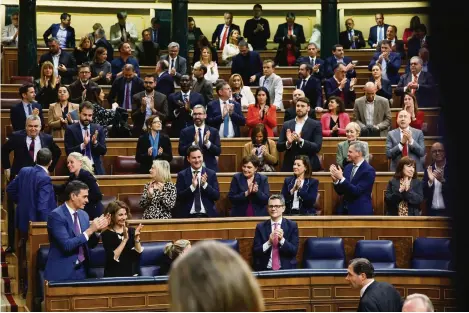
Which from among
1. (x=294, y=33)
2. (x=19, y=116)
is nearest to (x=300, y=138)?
(x=19, y=116)

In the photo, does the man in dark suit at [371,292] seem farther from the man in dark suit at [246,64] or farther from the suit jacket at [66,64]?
the suit jacket at [66,64]

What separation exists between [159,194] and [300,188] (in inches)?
48.8

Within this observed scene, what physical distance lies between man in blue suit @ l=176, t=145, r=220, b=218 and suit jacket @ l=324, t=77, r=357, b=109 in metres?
3.62

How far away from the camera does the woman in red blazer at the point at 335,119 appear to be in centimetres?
1024

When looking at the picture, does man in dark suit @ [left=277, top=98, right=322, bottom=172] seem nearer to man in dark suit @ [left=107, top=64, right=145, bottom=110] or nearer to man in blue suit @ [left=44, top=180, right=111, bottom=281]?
man in dark suit @ [left=107, top=64, right=145, bottom=110]

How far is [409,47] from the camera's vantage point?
13836 millimetres

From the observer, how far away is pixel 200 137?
9.41m

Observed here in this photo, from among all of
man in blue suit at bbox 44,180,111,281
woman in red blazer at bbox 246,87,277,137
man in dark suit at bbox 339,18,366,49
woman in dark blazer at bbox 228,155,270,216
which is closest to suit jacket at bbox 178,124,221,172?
woman in dark blazer at bbox 228,155,270,216

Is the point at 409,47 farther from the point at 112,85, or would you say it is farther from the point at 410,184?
the point at 410,184

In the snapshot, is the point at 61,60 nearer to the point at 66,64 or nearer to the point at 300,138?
the point at 66,64

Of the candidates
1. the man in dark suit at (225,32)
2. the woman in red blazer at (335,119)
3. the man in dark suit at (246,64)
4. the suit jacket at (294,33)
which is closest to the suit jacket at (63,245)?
the woman in red blazer at (335,119)

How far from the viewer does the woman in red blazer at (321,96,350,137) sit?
10242 millimetres

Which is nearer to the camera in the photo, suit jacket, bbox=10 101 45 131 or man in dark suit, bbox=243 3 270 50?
suit jacket, bbox=10 101 45 131

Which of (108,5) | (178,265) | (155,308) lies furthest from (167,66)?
(178,265)
